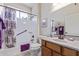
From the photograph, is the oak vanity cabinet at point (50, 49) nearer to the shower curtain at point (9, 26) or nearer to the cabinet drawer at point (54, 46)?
the cabinet drawer at point (54, 46)

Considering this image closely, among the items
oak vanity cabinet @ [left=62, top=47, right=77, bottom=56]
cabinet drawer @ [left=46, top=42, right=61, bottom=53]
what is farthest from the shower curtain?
oak vanity cabinet @ [left=62, top=47, right=77, bottom=56]

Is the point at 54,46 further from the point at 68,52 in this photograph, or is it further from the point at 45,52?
the point at 68,52

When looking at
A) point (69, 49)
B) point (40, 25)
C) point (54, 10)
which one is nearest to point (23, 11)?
point (40, 25)

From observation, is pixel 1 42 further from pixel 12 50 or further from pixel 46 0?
pixel 46 0

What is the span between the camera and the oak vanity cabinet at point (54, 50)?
162cm

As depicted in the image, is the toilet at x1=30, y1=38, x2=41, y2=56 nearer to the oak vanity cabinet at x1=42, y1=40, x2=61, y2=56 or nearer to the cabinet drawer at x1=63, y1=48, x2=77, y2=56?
the oak vanity cabinet at x1=42, y1=40, x2=61, y2=56

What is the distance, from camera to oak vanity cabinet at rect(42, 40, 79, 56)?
162 cm

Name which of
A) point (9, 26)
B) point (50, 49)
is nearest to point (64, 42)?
point (50, 49)

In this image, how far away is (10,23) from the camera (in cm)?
161

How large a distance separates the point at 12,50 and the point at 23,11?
0.53 m

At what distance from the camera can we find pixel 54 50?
5.97ft

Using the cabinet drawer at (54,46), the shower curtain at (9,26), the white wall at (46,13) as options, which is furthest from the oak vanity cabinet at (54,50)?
the shower curtain at (9,26)

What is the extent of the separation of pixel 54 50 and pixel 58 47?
9 cm

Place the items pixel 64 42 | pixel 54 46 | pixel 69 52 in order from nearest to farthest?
pixel 69 52 → pixel 64 42 → pixel 54 46
